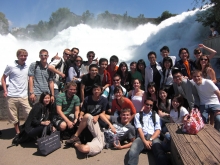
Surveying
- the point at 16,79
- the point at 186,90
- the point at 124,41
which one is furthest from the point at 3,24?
the point at 186,90

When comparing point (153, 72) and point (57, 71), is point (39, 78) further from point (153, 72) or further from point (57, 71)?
point (153, 72)

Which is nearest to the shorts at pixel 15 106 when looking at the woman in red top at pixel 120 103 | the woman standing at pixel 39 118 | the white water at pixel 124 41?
the woman standing at pixel 39 118

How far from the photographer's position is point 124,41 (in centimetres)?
3169

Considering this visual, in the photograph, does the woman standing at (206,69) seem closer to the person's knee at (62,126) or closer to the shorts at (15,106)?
the person's knee at (62,126)

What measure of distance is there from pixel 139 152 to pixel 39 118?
1.88 m

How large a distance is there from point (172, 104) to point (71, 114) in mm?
1896

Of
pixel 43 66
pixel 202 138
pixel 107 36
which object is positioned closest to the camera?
pixel 202 138

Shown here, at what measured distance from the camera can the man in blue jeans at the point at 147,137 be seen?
3170 mm

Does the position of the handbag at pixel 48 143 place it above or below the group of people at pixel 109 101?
below

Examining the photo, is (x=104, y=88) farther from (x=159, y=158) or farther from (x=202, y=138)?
(x=202, y=138)

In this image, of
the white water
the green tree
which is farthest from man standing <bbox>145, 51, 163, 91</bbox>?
the green tree

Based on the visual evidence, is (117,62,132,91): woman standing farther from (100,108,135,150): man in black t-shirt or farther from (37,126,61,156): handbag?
(37,126,61,156): handbag

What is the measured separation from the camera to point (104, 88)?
4516 millimetres

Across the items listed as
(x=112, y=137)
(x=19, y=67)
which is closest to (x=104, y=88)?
(x=112, y=137)
